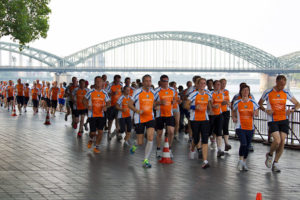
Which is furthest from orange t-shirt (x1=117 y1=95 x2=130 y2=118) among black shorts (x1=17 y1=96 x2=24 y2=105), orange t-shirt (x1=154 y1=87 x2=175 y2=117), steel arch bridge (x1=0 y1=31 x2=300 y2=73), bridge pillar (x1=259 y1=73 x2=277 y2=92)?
steel arch bridge (x1=0 y1=31 x2=300 y2=73)

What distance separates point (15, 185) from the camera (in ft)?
25.1

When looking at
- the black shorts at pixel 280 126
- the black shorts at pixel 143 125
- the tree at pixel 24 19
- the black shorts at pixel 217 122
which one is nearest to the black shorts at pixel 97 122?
the black shorts at pixel 143 125

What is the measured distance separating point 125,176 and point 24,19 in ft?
42.4

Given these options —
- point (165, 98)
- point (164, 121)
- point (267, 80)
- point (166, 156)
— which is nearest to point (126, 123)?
point (164, 121)

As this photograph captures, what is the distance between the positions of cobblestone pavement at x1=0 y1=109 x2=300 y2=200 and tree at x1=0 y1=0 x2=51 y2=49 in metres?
8.27

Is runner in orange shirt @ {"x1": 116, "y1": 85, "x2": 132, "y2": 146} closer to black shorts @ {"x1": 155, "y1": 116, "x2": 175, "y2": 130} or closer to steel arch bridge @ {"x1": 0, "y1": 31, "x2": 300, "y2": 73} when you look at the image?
black shorts @ {"x1": 155, "y1": 116, "x2": 175, "y2": 130}

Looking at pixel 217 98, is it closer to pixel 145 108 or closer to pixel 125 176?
pixel 145 108

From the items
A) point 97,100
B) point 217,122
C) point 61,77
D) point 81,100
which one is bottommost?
point 217,122

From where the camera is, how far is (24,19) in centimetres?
2014

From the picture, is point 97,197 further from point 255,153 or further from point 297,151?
point 297,151

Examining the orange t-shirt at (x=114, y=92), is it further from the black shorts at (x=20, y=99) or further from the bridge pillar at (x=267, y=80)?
the bridge pillar at (x=267, y=80)

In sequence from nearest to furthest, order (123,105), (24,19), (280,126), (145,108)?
(280,126)
(145,108)
(123,105)
(24,19)

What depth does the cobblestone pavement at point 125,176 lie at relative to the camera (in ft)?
24.1

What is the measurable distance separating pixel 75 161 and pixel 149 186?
2.82 metres
